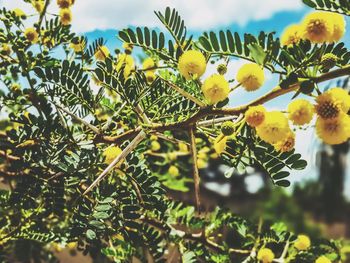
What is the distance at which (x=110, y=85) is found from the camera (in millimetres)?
1891

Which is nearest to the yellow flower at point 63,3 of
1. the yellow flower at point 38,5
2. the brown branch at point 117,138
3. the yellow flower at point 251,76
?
the yellow flower at point 38,5

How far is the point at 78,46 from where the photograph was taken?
2680 mm

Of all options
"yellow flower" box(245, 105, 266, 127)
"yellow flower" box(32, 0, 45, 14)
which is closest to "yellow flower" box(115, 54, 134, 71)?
"yellow flower" box(32, 0, 45, 14)

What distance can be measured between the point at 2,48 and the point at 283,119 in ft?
6.60

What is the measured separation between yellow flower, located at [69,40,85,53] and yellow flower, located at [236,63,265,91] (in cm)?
147

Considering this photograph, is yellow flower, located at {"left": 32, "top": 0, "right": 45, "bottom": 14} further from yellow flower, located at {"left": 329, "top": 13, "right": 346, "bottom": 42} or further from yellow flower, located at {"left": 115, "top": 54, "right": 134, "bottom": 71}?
yellow flower, located at {"left": 329, "top": 13, "right": 346, "bottom": 42}

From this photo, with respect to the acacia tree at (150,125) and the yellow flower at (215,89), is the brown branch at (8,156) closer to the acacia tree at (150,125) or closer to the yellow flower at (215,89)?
the acacia tree at (150,125)

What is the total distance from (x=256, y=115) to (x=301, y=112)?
0.15 m

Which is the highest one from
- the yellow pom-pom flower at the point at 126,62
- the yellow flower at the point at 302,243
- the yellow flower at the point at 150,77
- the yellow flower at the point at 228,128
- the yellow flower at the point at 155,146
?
the yellow pom-pom flower at the point at 126,62

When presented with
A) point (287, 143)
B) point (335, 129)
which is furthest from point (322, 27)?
point (287, 143)

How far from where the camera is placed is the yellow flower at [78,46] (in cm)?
265

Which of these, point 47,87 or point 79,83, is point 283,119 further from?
point 47,87

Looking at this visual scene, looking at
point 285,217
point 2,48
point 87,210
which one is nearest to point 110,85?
point 87,210

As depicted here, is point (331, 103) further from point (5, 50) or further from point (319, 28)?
point (5, 50)
